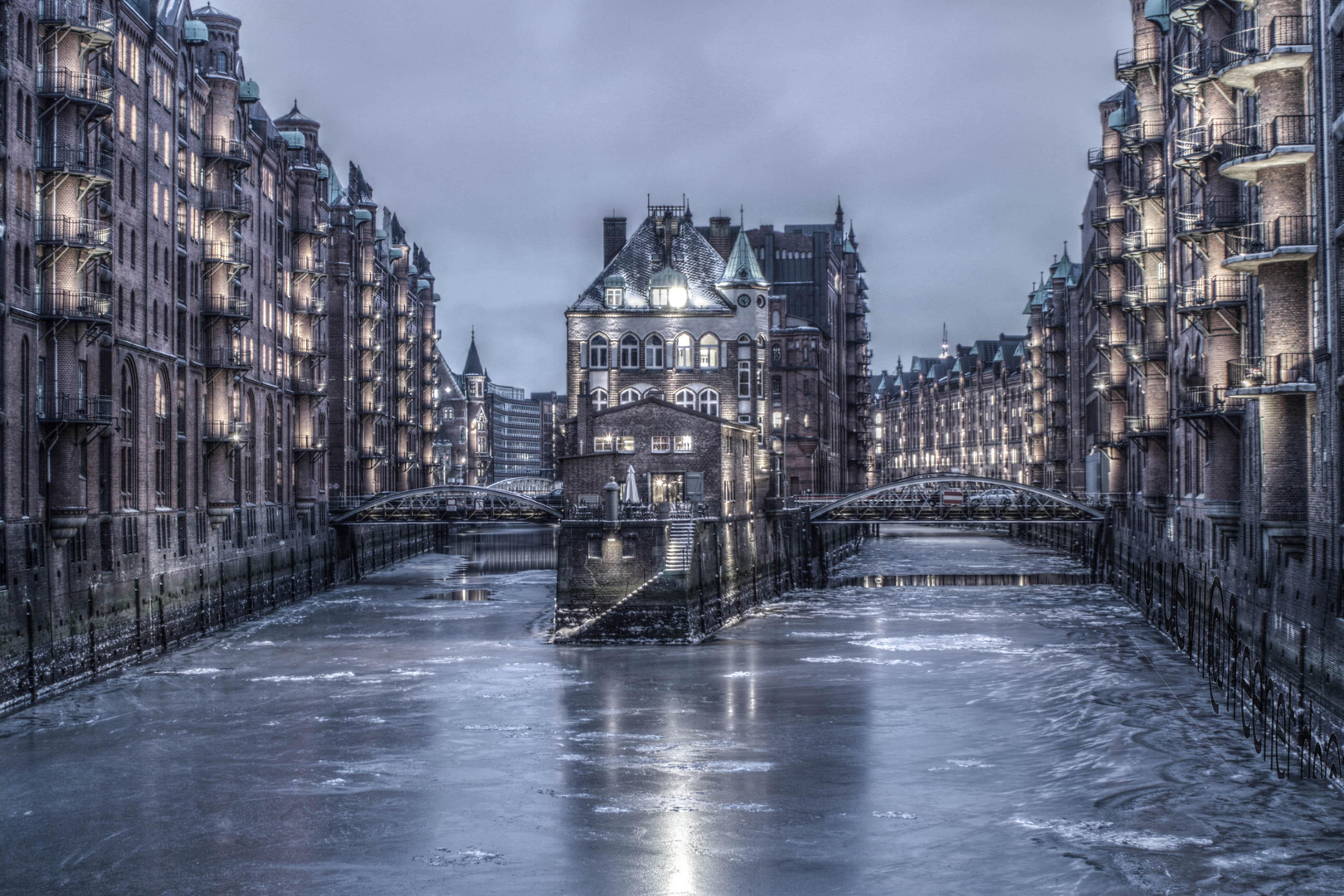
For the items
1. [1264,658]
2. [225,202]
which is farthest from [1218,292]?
[225,202]

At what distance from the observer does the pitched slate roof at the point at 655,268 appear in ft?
284

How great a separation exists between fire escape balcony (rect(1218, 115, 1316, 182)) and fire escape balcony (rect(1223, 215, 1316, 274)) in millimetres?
1421

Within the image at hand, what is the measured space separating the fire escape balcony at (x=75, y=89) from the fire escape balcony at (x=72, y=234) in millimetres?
3699

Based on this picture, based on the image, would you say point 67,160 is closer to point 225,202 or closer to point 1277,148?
point 225,202

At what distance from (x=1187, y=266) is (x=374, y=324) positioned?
199 ft

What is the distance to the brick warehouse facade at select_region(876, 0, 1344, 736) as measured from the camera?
35938mm

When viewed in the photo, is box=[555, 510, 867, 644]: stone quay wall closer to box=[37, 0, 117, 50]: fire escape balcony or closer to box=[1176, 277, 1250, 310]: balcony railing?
box=[1176, 277, 1250, 310]: balcony railing

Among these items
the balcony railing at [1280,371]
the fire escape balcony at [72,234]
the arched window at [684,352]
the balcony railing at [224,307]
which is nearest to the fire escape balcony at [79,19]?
the fire escape balcony at [72,234]

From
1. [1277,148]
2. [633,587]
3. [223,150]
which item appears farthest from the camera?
A: [223,150]

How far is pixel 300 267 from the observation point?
84125 mm

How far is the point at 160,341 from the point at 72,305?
42.3 feet

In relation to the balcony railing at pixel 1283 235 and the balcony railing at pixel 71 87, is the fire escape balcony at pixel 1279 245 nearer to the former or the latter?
the balcony railing at pixel 1283 235

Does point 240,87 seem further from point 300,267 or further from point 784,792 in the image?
point 784,792

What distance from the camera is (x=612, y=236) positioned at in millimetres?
97312
